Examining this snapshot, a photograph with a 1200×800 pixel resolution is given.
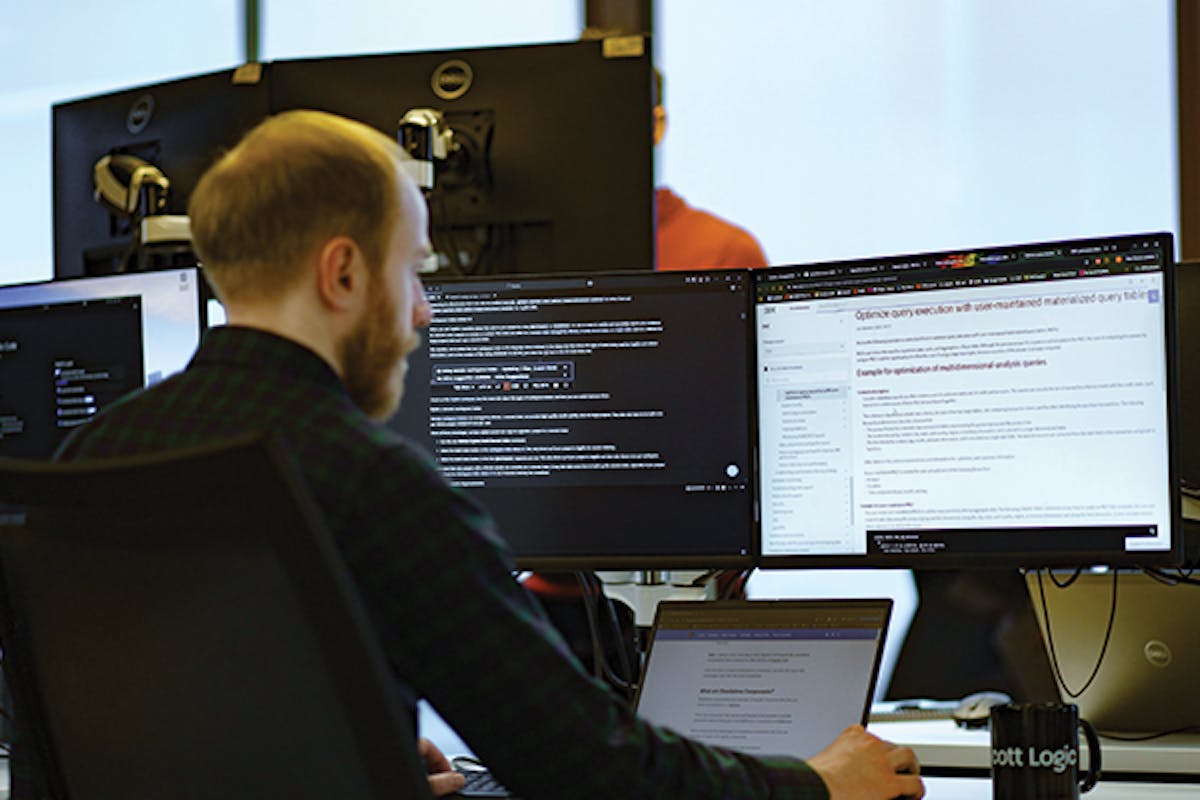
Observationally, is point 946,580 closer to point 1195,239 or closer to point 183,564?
point 1195,239

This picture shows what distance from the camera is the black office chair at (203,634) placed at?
2.67 feet

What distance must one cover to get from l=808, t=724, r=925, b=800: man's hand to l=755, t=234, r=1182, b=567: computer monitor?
0.34 metres

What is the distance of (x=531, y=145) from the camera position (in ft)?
6.88

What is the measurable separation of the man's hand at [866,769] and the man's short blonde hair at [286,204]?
1.84 feet

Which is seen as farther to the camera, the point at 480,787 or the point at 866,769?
the point at 480,787

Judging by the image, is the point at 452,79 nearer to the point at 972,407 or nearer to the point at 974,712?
the point at 972,407

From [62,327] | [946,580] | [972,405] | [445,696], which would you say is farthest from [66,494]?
[946,580]

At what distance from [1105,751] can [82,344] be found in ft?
4.53

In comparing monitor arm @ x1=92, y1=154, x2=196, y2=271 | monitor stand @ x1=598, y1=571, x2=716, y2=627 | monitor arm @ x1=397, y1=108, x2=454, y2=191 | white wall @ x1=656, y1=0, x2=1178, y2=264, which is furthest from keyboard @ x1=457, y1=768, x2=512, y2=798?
white wall @ x1=656, y1=0, x2=1178, y2=264

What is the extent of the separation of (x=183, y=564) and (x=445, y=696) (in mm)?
211

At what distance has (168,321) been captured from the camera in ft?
6.33

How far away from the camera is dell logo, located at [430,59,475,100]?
2131mm

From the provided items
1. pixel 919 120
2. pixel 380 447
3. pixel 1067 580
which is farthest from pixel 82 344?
pixel 919 120

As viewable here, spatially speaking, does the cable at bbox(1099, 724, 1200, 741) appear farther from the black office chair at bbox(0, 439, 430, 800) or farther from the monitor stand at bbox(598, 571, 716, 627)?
the black office chair at bbox(0, 439, 430, 800)
